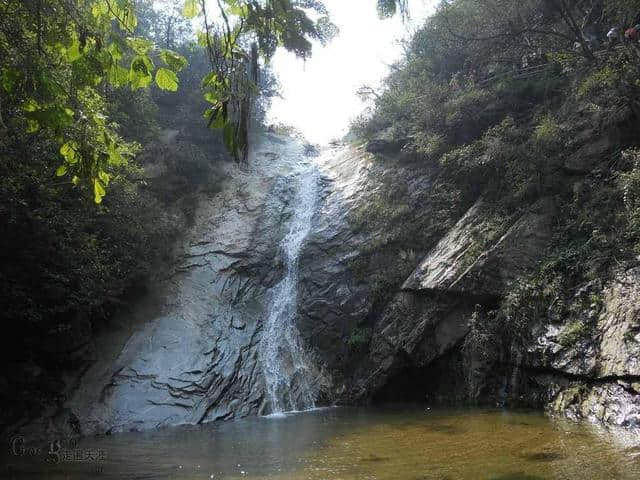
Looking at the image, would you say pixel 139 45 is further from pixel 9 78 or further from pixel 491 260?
pixel 491 260

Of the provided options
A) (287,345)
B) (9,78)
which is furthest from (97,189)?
(287,345)

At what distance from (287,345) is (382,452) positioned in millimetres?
7009

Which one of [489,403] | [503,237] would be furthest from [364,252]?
[489,403]

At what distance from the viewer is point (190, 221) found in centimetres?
1639

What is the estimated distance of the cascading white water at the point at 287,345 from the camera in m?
Answer: 11.2

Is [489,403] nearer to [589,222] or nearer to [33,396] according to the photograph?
[589,222]

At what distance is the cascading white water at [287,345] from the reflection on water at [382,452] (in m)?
2.66

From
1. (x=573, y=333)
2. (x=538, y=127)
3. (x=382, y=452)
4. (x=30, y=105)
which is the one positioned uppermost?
(x=538, y=127)

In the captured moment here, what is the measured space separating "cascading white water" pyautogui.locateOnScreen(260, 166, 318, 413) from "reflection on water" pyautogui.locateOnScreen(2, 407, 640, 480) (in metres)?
2.66

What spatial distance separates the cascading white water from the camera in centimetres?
1116

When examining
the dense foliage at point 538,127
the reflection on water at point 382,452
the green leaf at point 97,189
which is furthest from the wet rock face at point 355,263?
the green leaf at point 97,189

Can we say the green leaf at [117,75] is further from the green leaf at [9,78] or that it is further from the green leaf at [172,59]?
the green leaf at [9,78]

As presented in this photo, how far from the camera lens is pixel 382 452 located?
5.67m

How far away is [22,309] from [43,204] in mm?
2060
